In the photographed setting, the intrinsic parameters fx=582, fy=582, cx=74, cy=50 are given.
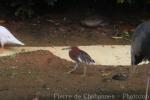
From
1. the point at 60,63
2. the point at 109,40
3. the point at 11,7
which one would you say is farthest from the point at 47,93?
the point at 11,7

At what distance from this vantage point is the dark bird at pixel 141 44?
770cm

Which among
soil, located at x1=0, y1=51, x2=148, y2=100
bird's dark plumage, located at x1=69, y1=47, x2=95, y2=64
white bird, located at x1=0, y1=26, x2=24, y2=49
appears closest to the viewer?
soil, located at x1=0, y1=51, x2=148, y2=100

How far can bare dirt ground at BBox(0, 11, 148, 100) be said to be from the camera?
7.96 m

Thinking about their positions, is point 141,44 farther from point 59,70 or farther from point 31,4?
point 31,4

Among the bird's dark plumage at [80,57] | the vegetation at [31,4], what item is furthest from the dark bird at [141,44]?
the vegetation at [31,4]

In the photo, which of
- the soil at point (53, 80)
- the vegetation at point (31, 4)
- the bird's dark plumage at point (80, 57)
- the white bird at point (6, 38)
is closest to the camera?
the soil at point (53, 80)

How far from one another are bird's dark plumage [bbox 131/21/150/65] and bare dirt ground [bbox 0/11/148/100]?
1.82 ft

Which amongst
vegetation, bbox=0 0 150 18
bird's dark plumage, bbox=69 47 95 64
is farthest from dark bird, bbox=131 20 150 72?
vegetation, bbox=0 0 150 18

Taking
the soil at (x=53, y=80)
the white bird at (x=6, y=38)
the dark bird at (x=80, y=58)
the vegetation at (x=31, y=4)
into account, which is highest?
the vegetation at (x=31, y=4)

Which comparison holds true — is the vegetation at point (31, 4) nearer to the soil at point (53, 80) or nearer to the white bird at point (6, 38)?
the white bird at point (6, 38)

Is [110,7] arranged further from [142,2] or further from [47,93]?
[47,93]

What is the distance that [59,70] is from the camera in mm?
8914

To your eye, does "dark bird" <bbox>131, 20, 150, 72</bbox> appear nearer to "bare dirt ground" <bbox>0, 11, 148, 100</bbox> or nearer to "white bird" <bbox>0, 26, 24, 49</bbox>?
"bare dirt ground" <bbox>0, 11, 148, 100</bbox>

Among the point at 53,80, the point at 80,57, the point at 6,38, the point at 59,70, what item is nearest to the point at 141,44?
the point at 80,57
